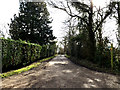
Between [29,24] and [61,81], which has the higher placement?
[29,24]

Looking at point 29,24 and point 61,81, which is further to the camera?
point 29,24

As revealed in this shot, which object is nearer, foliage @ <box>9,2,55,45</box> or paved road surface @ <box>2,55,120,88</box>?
paved road surface @ <box>2,55,120,88</box>

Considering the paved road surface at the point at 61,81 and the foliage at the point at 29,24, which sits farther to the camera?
the foliage at the point at 29,24

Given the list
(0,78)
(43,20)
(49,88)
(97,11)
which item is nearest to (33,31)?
(43,20)

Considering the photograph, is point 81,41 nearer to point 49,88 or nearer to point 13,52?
point 13,52

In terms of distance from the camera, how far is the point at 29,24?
26.9 meters

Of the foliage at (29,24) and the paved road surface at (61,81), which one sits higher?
the foliage at (29,24)

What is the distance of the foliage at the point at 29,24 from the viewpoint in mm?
26281

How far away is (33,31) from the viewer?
89.7 ft

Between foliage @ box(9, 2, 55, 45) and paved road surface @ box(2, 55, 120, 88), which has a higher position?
foliage @ box(9, 2, 55, 45)

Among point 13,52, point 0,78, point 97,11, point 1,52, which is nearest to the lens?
point 0,78

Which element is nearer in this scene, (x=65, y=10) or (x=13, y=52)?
(x=13, y=52)

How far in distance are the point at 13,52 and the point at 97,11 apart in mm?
11010

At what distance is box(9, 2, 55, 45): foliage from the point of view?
26281 millimetres
